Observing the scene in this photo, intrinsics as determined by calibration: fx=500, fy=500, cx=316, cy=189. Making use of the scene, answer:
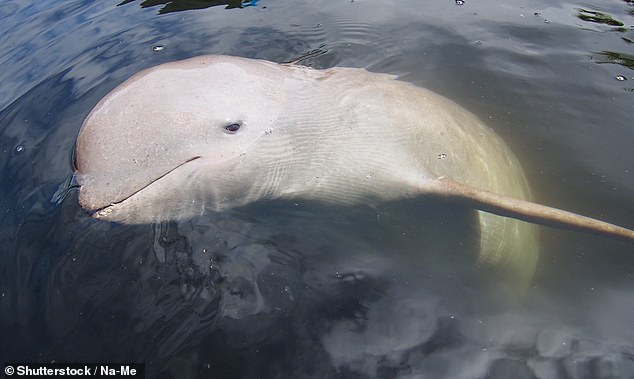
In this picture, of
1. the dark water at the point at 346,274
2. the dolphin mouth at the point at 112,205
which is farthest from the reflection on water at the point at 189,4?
the dolphin mouth at the point at 112,205

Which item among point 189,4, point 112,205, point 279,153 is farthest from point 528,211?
point 189,4

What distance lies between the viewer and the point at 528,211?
2.94 m

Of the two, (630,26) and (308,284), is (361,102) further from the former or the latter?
(630,26)

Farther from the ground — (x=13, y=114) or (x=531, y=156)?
(x=13, y=114)

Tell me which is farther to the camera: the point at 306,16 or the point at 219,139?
the point at 306,16

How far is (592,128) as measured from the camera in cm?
418

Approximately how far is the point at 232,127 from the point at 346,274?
47.6 inches

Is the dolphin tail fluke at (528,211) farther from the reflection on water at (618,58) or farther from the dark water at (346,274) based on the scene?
the reflection on water at (618,58)

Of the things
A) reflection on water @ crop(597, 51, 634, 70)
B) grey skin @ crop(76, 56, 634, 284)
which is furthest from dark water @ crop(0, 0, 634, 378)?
grey skin @ crop(76, 56, 634, 284)

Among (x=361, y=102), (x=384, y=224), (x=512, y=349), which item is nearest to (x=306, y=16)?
(x=361, y=102)

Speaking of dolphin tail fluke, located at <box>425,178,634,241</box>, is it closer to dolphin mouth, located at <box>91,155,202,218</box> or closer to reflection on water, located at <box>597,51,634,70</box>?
dolphin mouth, located at <box>91,155,202,218</box>

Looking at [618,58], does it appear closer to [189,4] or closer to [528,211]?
[528,211]

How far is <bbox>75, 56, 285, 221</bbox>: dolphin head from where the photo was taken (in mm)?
2922

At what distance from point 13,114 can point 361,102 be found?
3.78 metres
